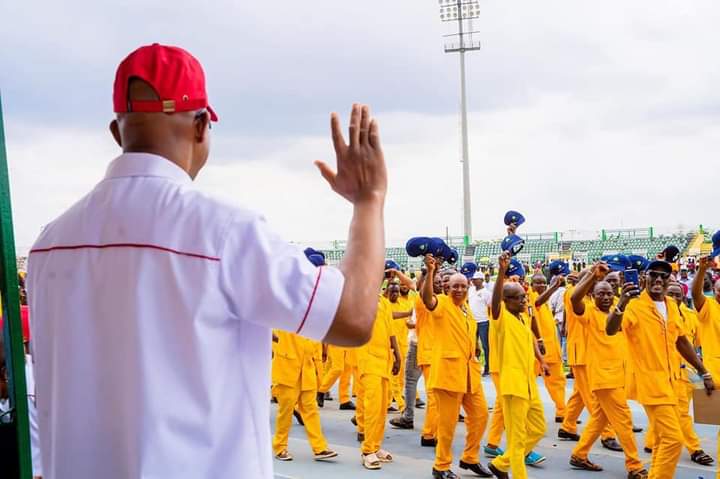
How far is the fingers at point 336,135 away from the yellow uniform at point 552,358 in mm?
7945

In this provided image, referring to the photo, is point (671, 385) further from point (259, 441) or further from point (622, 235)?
point (622, 235)

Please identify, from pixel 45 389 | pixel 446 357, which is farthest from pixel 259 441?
pixel 446 357

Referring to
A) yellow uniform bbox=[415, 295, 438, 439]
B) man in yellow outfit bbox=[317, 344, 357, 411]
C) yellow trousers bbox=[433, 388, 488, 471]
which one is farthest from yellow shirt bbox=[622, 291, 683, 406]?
man in yellow outfit bbox=[317, 344, 357, 411]

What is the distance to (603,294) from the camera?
744cm

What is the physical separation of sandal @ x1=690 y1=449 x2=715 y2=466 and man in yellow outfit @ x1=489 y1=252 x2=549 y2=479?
1560 mm

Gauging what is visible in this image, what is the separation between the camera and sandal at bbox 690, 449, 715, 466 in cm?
699

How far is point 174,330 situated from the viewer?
126 cm

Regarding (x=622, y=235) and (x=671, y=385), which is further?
(x=622, y=235)

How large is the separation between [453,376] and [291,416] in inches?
60.8

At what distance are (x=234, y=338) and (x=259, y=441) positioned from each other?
0.17 metres

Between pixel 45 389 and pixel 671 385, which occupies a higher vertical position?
pixel 45 389

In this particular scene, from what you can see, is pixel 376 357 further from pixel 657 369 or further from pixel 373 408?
pixel 657 369

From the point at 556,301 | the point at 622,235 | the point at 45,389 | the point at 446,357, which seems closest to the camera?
the point at 45,389

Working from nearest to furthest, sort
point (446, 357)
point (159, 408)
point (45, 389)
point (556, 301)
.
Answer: point (159, 408)
point (45, 389)
point (446, 357)
point (556, 301)
